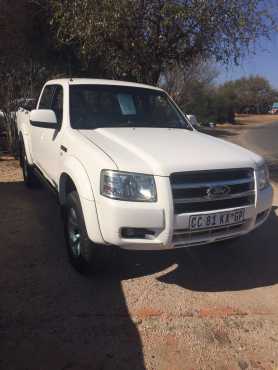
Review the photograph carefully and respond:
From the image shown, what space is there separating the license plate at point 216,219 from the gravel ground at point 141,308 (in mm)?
707

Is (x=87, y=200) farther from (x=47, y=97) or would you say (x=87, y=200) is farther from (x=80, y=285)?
(x=47, y=97)

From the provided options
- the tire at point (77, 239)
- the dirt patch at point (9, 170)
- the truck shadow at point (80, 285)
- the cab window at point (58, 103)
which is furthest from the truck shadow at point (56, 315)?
the dirt patch at point (9, 170)

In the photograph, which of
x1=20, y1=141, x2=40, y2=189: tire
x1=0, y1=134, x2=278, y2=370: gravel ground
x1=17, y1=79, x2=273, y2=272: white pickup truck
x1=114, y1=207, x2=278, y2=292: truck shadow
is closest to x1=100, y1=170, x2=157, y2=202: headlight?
x1=17, y1=79, x2=273, y2=272: white pickup truck

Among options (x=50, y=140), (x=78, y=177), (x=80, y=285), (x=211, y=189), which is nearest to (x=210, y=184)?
(x=211, y=189)

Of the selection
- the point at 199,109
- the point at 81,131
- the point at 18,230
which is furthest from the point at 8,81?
the point at 199,109

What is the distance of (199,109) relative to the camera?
36.1m

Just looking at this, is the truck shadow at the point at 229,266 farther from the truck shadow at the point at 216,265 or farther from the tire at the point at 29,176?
the tire at the point at 29,176

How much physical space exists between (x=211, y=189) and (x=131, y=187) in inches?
27.2

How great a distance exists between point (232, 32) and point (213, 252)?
568 cm

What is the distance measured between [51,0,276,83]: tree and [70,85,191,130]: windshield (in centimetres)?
350

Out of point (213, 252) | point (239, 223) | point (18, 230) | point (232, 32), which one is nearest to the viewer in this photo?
point (239, 223)

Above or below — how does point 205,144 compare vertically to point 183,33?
below

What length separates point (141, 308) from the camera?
10.2 ft

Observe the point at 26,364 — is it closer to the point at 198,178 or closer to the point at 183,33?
the point at 198,178
